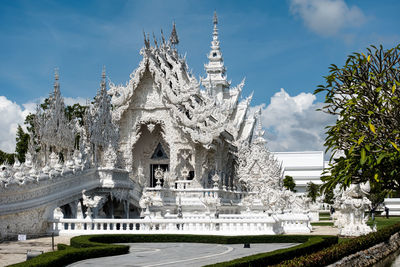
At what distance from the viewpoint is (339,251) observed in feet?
42.6

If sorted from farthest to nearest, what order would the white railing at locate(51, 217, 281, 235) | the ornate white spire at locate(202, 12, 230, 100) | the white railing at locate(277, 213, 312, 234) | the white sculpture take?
the ornate white spire at locate(202, 12, 230, 100) → the white railing at locate(277, 213, 312, 234) → the white railing at locate(51, 217, 281, 235) → the white sculpture

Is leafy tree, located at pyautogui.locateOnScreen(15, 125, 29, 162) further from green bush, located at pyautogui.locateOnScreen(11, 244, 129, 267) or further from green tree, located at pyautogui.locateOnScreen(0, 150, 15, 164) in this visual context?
green bush, located at pyautogui.locateOnScreen(11, 244, 129, 267)

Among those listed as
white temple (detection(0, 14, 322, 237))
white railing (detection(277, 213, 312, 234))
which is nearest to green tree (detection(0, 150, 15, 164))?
white temple (detection(0, 14, 322, 237))

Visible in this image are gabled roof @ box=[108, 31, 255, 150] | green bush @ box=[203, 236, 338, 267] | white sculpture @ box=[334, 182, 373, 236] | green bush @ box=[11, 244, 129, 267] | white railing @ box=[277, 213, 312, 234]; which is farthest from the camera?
gabled roof @ box=[108, 31, 255, 150]

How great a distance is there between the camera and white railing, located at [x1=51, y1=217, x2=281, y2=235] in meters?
18.8

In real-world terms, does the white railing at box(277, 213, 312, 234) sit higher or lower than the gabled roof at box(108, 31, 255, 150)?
lower

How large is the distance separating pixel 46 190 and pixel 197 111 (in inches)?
512

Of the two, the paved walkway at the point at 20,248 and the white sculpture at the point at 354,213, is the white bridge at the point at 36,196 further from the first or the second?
the white sculpture at the point at 354,213

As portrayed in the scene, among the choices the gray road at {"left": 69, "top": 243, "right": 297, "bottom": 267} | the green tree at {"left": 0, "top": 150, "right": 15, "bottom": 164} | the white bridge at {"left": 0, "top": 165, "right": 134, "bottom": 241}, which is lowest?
the gray road at {"left": 69, "top": 243, "right": 297, "bottom": 267}

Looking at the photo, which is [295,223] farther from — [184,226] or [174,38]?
[174,38]

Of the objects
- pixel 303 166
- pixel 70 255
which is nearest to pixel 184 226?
pixel 70 255

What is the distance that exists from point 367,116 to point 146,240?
7.43 meters

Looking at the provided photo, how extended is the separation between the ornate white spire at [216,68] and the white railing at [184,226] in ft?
97.2

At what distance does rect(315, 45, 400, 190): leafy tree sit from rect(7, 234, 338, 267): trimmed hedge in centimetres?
219
